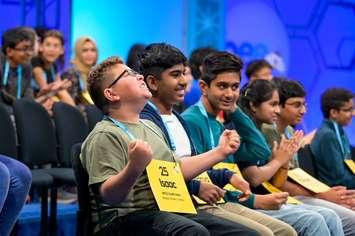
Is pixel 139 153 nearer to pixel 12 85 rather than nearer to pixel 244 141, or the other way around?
pixel 244 141

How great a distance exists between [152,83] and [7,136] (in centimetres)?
127

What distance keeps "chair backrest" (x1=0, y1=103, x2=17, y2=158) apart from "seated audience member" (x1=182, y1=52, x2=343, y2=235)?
1178mm

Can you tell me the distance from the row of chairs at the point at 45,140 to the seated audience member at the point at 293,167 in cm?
120

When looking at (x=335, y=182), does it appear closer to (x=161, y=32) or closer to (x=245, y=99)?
(x=245, y=99)

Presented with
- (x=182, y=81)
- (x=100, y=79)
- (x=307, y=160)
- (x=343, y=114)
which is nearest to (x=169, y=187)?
(x=100, y=79)

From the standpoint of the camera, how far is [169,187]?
249 cm

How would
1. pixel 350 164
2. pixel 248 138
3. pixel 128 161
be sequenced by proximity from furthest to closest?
1. pixel 350 164
2. pixel 248 138
3. pixel 128 161

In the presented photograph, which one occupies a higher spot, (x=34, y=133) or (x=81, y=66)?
(x=81, y=66)

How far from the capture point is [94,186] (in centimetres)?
242

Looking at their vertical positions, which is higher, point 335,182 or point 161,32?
point 161,32

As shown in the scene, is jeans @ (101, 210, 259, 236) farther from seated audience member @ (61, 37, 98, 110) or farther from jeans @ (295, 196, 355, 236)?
seated audience member @ (61, 37, 98, 110)

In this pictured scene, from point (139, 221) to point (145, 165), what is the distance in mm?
247

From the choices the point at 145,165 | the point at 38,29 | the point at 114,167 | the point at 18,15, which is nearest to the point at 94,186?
the point at 114,167

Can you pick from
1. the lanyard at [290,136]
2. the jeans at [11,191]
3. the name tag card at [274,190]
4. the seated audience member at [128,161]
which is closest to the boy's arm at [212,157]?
the seated audience member at [128,161]
